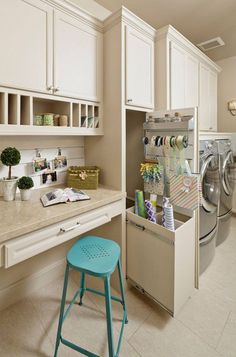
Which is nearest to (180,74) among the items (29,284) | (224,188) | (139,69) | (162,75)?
(162,75)

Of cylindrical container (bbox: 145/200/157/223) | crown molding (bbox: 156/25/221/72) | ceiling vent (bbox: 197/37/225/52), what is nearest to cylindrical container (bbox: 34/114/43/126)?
cylindrical container (bbox: 145/200/157/223)

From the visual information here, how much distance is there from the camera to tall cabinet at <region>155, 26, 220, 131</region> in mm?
1959

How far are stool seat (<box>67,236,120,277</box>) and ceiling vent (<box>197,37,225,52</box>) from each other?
3.05 metres

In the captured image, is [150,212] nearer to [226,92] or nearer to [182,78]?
[182,78]

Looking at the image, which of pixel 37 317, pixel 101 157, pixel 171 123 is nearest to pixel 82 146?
pixel 101 157

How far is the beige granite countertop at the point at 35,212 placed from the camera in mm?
1119

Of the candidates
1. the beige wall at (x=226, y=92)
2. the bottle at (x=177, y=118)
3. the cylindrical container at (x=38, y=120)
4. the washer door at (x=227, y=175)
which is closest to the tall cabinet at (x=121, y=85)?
the bottle at (x=177, y=118)

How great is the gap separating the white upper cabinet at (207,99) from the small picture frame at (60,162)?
1.79 m

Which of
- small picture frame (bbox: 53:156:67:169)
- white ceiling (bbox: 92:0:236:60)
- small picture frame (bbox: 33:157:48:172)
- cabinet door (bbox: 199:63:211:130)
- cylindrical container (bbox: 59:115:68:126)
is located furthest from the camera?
cabinet door (bbox: 199:63:211:130)

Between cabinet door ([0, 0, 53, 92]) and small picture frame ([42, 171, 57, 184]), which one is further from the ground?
cabinet door ([0, 0, 53, 92])

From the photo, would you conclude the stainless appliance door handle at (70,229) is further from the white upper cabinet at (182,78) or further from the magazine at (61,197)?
the white upper cabinet at (182,78)

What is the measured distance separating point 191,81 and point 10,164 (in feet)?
6.85

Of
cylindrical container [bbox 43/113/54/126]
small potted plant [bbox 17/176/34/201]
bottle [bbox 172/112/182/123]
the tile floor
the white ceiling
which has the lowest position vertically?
the tile floor

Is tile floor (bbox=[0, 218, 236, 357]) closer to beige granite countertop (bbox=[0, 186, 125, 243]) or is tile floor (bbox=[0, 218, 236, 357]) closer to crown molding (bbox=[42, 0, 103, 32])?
beige granite countertop (bbox=[0, 186, 125, 243])
